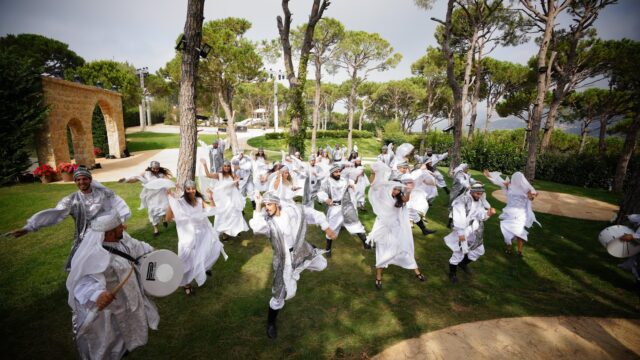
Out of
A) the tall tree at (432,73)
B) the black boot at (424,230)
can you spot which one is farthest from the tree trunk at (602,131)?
the black boot at (424,230)

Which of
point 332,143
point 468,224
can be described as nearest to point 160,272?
point 468,224

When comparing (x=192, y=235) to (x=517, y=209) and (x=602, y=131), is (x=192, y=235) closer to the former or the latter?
(x=517, y=209)

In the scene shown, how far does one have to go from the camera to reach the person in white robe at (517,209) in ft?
20.9

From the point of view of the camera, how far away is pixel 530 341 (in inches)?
154

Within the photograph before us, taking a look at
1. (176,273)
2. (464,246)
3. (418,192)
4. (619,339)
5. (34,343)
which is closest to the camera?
(176,273)

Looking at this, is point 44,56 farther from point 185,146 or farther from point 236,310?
point 236,310

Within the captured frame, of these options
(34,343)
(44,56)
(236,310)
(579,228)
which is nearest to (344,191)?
(236,310)

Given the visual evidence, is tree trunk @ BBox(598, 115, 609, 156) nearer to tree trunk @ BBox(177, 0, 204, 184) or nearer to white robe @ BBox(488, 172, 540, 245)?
white robe @ BBox(488, 172, 540, 245)

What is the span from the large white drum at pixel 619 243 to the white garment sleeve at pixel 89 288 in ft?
24.8

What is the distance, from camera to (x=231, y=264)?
5.94 meters

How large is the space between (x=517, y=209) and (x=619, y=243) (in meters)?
1.84

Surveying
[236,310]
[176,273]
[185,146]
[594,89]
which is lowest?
[236,310]

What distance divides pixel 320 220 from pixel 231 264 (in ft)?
9.75

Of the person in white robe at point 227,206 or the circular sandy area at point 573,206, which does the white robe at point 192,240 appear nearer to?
the person in white robe at point 227,206
